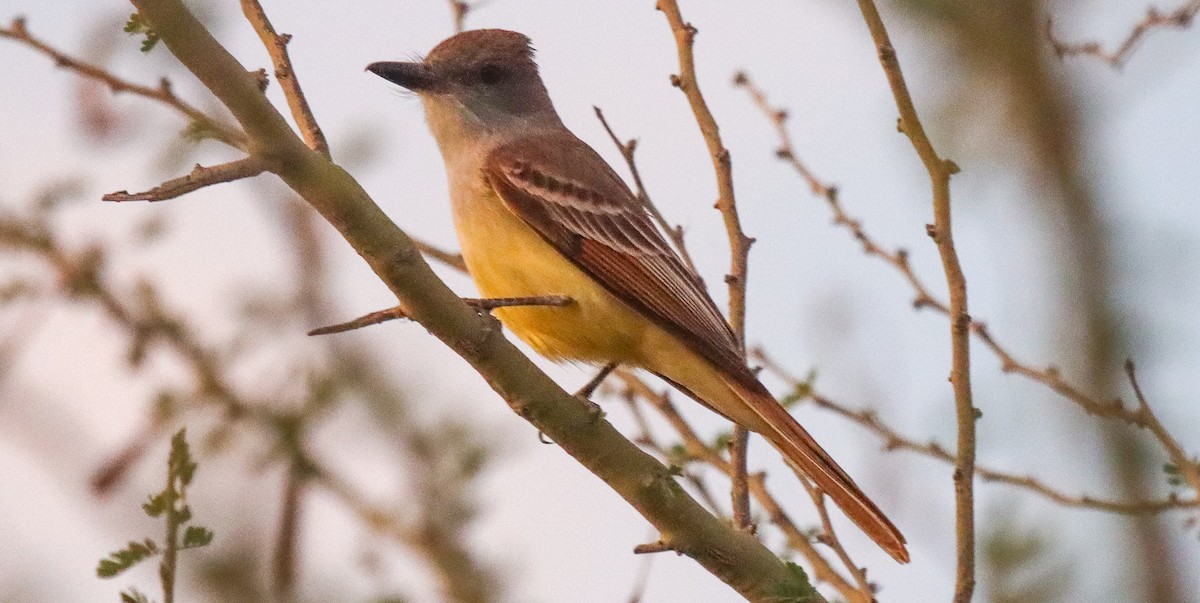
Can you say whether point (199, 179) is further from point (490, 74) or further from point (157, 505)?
point (490, 74)

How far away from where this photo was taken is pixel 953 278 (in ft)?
12.9

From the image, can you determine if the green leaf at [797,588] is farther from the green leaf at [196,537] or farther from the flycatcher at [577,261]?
the green leaf at [196,537]

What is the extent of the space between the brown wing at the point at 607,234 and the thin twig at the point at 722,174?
0.23m

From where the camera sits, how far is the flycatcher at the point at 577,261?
488cm

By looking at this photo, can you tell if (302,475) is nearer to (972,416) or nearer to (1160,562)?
(972,416)

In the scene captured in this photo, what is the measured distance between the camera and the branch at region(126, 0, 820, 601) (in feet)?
9.91

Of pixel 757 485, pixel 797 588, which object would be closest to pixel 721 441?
pixel 757 485

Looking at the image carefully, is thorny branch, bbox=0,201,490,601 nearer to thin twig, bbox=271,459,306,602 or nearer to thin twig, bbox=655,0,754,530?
thin twig, bbox=271,459,306,602

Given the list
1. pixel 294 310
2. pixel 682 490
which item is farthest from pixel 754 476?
pixel 294 310

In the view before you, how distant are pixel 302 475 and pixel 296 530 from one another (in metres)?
0.52

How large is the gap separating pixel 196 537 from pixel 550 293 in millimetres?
1984

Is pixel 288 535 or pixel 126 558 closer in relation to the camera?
pixel 126 558

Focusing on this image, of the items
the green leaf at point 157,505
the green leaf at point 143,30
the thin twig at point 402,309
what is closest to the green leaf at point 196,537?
the green leaf at point 157,505

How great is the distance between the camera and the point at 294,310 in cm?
582
